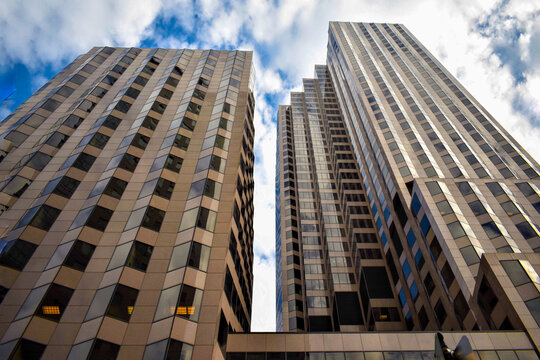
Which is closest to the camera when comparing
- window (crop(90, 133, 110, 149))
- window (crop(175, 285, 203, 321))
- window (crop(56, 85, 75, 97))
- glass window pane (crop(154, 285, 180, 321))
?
glass window pane (crop(154, 285, 180, 321))

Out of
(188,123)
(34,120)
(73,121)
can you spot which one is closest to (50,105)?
(34,120)

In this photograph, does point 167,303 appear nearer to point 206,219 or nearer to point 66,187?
point 206,219

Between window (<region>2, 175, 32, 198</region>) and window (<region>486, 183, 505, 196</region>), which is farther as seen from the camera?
window (<region>486, 183, 505, 196</region>)

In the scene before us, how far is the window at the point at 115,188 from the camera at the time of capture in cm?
3177

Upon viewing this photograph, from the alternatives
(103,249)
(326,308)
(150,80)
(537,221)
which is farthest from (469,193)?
(150,80)

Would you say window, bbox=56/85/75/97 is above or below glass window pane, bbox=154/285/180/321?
above

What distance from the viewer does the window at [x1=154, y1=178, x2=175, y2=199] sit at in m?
32.3

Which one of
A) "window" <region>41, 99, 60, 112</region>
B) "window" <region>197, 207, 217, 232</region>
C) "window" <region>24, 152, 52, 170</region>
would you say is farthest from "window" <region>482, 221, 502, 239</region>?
"window" <region>41, 99, 60, 112</region>

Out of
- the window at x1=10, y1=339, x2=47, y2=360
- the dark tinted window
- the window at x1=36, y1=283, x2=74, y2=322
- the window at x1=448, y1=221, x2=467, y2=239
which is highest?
the window at x1=448, y1=221, x2=467, y2=239

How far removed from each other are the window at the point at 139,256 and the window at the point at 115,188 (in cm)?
705

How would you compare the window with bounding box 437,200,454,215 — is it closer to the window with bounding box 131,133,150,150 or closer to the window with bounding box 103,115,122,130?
the window with bounding box 131,133,150,150

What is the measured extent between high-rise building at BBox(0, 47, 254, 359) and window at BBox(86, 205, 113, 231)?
0.11 m

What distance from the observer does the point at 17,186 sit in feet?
106

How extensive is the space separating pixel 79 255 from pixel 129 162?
12.3m
